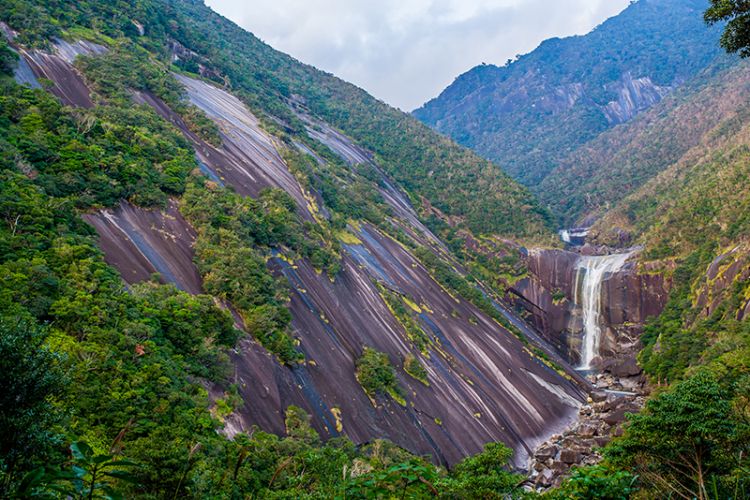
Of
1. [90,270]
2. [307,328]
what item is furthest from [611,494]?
[307,328]

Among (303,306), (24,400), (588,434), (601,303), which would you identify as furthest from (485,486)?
(601,303)

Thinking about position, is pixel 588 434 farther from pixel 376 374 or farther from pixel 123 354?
pixel 123 354

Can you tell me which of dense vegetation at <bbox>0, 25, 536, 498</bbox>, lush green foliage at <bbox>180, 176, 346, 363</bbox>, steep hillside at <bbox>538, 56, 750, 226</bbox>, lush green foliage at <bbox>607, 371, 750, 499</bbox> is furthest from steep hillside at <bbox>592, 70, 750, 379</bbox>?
dense vegetation at <bbox>0, 25, 536, 498</bbox>

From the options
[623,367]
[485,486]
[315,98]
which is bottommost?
[485,486]

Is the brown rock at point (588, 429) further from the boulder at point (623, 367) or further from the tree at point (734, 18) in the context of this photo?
the tree at point (734, 18)

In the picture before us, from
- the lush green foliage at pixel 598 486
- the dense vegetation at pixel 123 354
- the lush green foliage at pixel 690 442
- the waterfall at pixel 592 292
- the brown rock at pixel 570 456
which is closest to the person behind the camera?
the dense vegetation at pixel 123 354

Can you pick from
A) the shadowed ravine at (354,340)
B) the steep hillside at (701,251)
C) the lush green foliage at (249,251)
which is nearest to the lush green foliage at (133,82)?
the shadowed ravine at (354,340)

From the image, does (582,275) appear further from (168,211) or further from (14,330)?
(14,330)
